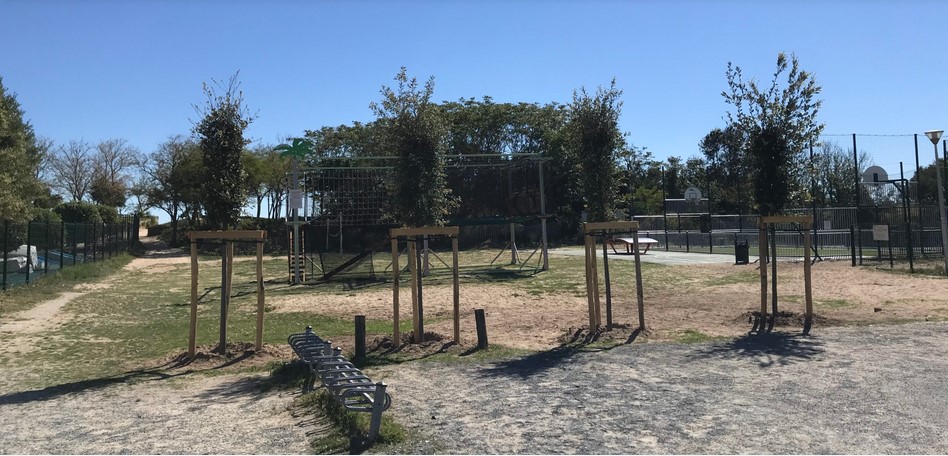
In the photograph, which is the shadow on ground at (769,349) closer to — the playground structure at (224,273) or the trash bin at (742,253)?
the playground structure at (224,273)

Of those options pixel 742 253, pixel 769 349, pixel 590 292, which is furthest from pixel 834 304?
pixel 742 253

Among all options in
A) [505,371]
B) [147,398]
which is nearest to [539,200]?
[505,371]

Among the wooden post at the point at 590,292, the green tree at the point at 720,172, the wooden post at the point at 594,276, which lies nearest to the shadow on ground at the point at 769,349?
the wooden post at the point at 590,292

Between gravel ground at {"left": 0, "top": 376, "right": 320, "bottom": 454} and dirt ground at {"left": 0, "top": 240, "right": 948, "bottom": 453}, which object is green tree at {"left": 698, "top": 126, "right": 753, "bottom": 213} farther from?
gravel ground at {"left": 0, "top": 376, "right": 320, "bottom": 454}

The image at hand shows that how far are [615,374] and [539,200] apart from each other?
52.9 feet

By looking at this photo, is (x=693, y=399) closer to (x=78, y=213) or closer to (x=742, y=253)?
(x=742, y=253)

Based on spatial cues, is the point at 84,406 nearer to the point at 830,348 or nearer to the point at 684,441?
the point at 684,441

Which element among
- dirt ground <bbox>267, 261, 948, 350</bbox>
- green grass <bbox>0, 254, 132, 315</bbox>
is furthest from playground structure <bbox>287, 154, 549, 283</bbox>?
green grass <bbox>0, 254, 132, 315</bbox>

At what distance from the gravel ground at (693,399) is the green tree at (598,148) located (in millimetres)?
2569

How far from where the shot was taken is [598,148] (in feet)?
32.7

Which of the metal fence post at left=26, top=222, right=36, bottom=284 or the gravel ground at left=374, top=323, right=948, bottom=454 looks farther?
the metal fence post at left=26, top=222, right=36, bottom=284

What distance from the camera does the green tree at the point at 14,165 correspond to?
20.6 m

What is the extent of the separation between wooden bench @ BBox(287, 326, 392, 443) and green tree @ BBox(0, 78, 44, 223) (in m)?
17.7

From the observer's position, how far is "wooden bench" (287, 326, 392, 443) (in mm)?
4676
